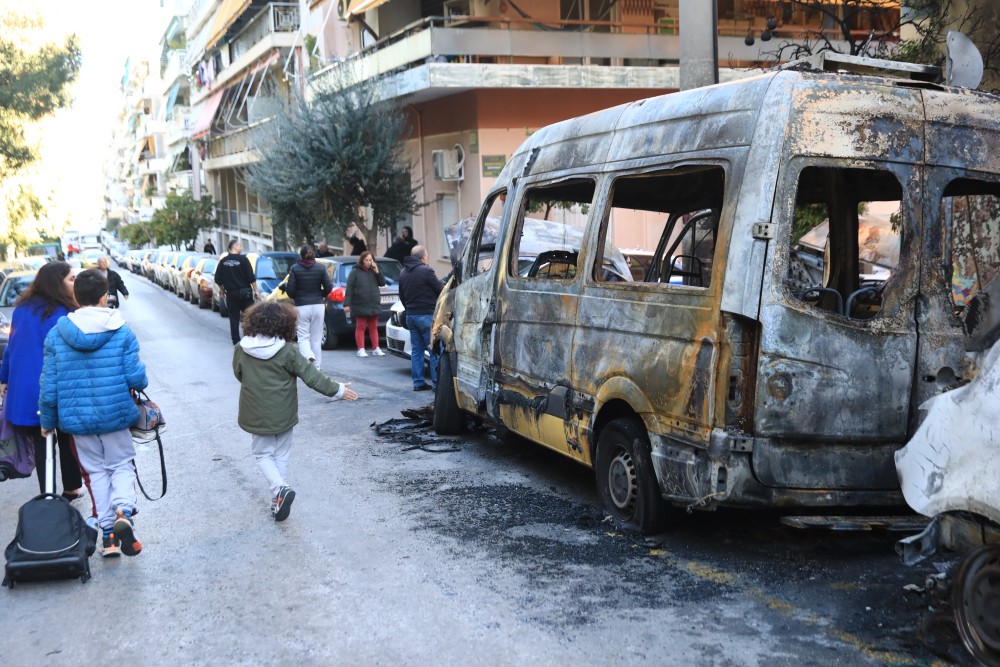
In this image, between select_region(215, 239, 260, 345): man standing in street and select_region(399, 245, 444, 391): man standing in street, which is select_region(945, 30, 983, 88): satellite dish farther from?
select_region(215, 239, 260, 345): man standing in street

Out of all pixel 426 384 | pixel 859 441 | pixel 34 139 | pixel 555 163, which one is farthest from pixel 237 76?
pixel 859 441

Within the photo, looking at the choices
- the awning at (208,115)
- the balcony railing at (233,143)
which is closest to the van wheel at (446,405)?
the balcony railing at (233,143)

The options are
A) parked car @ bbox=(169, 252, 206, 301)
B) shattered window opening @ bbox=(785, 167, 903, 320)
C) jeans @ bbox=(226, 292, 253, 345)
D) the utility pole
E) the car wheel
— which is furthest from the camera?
parked car @ bbox=(169, 252, 206, 301)

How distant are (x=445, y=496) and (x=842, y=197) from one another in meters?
3.33

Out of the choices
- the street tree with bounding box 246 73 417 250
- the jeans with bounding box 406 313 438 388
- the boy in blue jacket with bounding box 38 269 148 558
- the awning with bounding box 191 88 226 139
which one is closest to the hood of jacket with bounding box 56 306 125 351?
the boy in blue jacket with bounding box 38 269 148 558

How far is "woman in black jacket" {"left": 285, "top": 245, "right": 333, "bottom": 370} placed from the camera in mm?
13477

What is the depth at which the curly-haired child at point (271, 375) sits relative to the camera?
6.53m

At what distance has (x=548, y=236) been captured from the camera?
340 inches

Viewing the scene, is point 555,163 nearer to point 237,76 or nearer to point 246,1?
point 246,1

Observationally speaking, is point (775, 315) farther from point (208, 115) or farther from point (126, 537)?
point (208, 115)

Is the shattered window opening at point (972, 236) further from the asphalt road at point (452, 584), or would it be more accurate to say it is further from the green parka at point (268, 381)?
the green parka at point (268, 381)

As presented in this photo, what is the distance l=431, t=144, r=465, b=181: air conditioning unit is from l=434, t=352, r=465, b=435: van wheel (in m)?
14.0

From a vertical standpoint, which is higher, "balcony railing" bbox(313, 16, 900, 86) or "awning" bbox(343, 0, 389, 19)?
"awning" bbox(343, 0, 389, 19)

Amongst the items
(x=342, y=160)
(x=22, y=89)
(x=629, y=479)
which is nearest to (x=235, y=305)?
(x=342, y=160)
